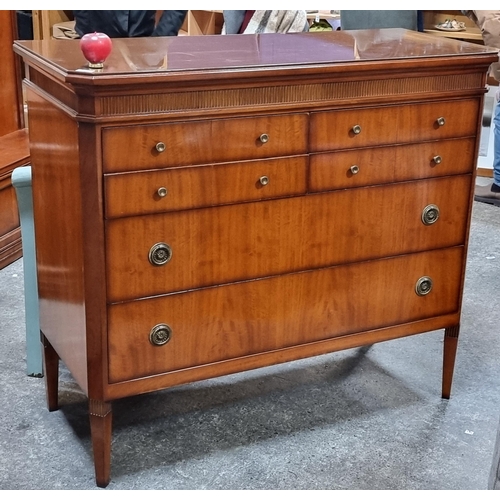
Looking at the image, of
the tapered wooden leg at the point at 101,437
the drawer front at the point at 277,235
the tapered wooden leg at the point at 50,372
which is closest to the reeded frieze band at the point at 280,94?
the drawer front at the point at 277,235

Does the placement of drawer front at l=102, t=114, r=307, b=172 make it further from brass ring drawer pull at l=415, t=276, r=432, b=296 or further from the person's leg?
the person's leg

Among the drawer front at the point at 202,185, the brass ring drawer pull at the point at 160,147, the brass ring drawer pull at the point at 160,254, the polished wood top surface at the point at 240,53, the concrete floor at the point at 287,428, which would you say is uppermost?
the polished wood top surface at the point at 240,53

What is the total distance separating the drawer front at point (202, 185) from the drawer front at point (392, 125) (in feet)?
0.34

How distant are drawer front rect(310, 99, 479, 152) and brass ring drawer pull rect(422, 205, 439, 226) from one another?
0.71ft

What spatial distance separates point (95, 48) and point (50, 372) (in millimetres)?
1150

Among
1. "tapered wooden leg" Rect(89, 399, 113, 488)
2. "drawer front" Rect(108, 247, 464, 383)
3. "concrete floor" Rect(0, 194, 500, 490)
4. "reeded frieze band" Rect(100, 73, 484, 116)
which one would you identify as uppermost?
"reeded frieze band" Rect(100, 73, 484, 116)

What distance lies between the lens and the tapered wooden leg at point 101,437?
235cm

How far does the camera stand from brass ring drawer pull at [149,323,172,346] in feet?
7.66

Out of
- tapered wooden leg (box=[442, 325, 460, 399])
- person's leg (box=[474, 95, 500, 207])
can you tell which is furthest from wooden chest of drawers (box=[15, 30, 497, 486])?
person's leg (box=[474, 95, 500, 207])

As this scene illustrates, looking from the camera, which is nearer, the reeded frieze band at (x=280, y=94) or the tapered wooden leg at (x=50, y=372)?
the reeded frieze band at (x=280, y=94)

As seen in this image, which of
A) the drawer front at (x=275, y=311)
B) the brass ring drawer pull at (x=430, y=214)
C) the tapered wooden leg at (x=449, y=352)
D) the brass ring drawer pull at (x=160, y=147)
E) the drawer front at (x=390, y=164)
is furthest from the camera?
the tapered wooden leg at (x=449, y=352)

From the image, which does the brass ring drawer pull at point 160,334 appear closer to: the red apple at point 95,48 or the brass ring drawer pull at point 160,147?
the brass ring drawer pull at point 160,147

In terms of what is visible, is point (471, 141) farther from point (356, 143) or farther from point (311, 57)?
point (311, 57)

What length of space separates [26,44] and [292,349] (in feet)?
3.92
